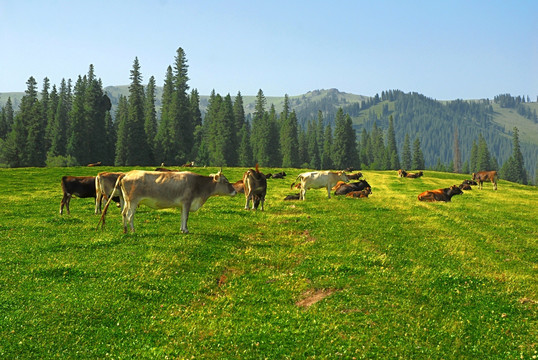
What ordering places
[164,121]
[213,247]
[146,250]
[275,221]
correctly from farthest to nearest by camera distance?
[164,121] → [275,221] → [213,247] → [146,250]

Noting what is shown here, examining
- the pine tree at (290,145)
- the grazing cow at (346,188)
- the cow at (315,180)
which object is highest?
the pine tree at (290,145)

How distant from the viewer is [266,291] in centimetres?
1091

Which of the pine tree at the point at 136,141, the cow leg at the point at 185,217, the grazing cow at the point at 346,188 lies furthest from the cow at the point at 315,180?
the pine tree at the point at 136,141

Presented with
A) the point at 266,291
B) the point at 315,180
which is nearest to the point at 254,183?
the point at 315,180

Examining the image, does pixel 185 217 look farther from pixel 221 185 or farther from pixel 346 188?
pixel 346 188

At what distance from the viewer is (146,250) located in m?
13.9

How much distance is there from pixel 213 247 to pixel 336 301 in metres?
5.97

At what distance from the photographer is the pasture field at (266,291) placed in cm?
798

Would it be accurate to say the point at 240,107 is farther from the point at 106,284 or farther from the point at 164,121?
the point at 106,284

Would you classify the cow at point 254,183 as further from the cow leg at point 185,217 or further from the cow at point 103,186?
the cow at point 103,186

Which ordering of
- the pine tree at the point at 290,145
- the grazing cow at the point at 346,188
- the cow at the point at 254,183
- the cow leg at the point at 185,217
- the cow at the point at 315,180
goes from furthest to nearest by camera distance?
the pine tree at the point at 290,145, the grazing cow at the point at 346,188, the cow at the point at 315,180, the cow at the point at 254,183, the cow leg at the point at 185,217

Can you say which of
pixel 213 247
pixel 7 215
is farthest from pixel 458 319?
pixel 7 215

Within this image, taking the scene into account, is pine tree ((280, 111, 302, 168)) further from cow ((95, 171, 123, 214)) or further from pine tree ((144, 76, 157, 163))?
cow ((95, 171, 123, 214))

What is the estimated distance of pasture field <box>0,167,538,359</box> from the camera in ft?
26.2
